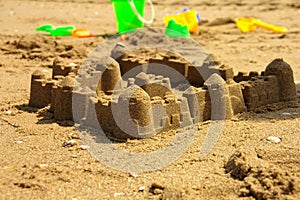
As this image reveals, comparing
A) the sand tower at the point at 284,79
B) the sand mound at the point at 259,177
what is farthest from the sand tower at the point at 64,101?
the sand tower at the point at 284,79

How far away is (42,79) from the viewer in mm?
5016

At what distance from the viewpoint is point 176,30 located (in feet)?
28.1

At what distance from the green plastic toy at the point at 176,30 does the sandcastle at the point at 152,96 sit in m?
2.86

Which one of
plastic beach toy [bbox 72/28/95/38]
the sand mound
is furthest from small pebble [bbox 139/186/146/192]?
plastic beach toy [bbox 72/28/95/38]

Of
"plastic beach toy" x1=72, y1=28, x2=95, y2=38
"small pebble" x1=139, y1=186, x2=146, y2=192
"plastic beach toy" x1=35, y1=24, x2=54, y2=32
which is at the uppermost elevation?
"plastic beach toy" x1=35, y1=24, x2=54, y2=32

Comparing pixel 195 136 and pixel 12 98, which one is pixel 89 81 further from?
pixel 195 136

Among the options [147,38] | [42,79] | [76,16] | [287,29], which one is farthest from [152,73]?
[76,16]

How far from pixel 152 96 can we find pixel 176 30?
3920mm

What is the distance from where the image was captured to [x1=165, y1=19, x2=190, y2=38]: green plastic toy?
333 inches

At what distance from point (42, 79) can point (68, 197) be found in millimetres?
2167

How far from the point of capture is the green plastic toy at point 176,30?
333 inches

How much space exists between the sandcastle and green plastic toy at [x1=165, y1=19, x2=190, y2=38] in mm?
2857

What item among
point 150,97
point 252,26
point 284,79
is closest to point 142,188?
point 150,97

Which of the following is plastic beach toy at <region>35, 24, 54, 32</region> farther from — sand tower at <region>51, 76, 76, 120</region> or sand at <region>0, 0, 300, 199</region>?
sand tower at <region>51, 76, 76, 120</region>
